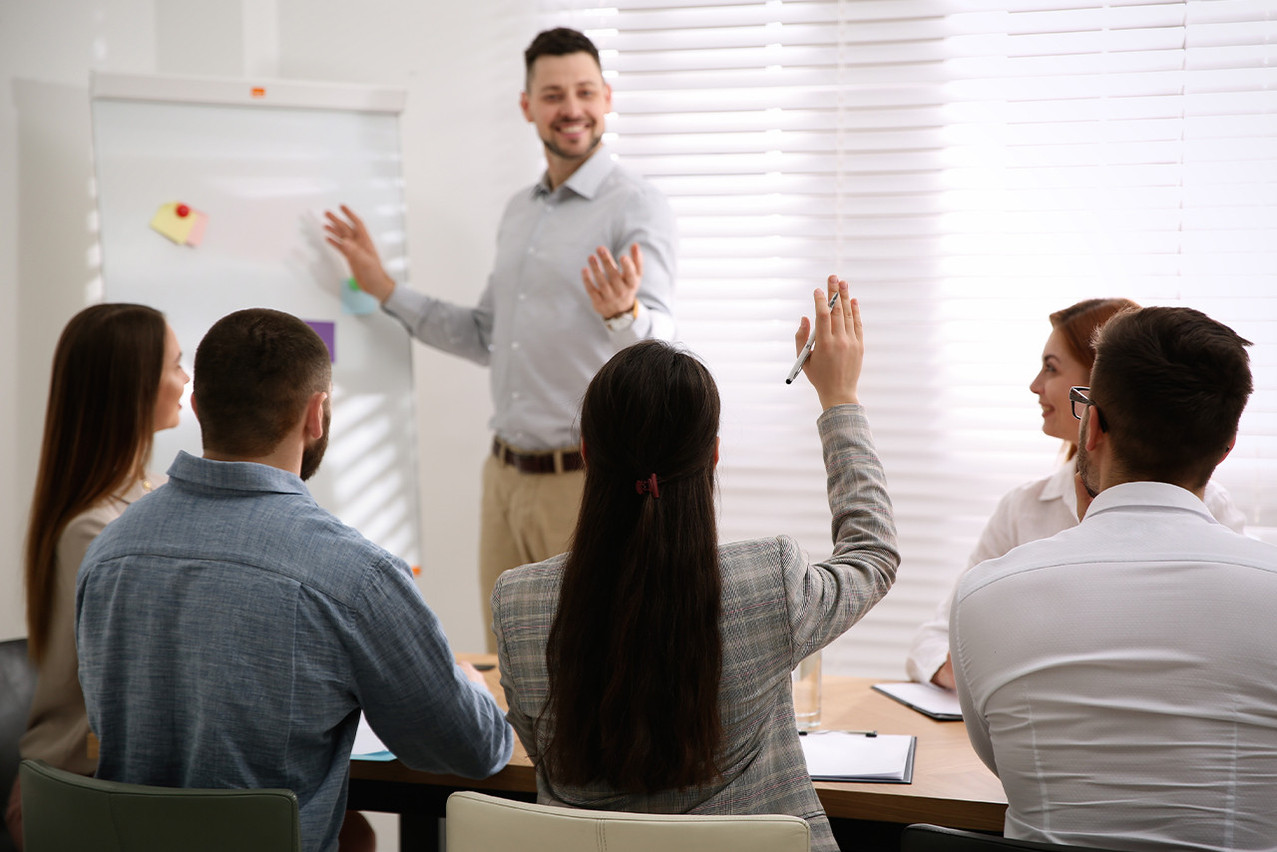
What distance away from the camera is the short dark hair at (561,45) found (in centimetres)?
306

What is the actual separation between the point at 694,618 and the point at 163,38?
2995 mm

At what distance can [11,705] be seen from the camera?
196 cm

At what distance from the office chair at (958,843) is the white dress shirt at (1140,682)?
0.14 metres

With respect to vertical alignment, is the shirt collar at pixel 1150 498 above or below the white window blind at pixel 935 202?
below

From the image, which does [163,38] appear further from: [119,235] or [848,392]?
[848,392]

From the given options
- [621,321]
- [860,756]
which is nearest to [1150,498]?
[860,756]

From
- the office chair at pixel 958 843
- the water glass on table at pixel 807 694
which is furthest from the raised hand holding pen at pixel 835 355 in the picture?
the office chair at pixel 958 843

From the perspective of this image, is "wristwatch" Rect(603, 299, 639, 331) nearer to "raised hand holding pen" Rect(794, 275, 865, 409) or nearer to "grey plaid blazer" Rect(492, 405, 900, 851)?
"raised hand holding pen" Rect(794, 275, 865, 409)

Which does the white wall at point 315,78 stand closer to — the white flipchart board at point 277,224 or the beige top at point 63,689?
the white flipchart board at point 277,224

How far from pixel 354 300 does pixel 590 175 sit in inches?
31.3

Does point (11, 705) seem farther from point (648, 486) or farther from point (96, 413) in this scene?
point (648, 486)

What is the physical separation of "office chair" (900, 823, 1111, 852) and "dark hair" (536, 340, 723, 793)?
0.25 m

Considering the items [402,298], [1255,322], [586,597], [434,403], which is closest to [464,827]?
[586,597]

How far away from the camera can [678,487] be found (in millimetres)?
1293
